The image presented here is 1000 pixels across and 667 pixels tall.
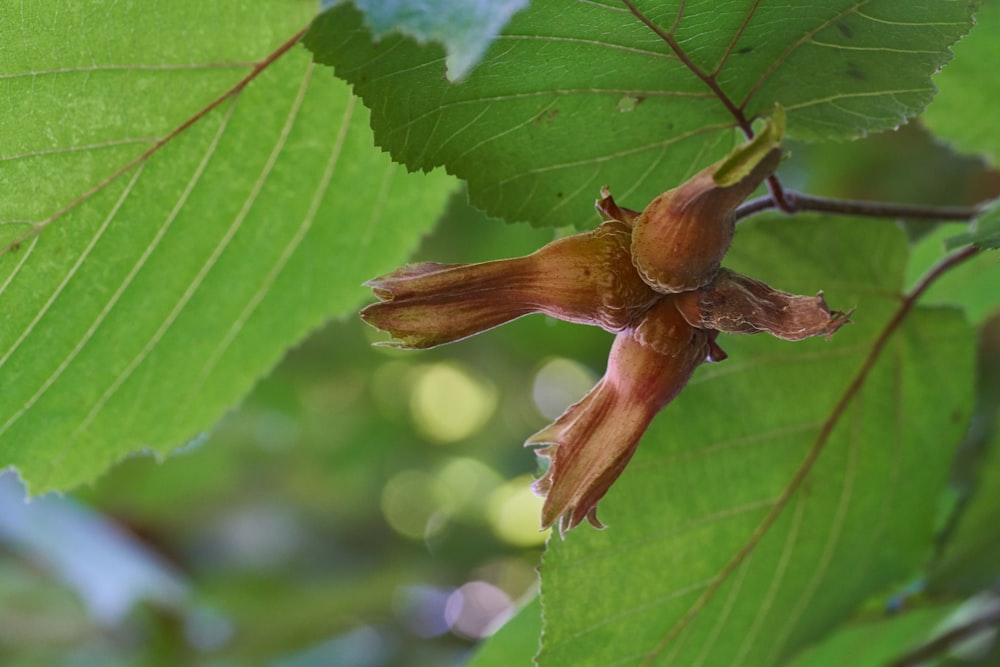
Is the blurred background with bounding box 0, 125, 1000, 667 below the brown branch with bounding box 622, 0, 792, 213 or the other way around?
the other way around

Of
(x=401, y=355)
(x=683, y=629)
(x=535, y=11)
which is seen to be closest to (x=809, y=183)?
(x=401, y=355)

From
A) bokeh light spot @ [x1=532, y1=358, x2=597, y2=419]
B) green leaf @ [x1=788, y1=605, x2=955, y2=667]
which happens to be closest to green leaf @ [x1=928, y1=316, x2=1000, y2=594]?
green leaf @ [x1=788, y1=605, x2=955, y2=667]

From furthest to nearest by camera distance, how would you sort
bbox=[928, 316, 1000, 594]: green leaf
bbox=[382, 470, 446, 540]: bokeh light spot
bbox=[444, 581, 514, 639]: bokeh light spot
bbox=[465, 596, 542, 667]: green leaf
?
bbox=[382, 470, 446, 540]: bokeh light spot < bbox=[444, 581, 514, 639]: bokeh light spot < bbox=[928, 316, 1000, 594]: green leaf < bbox=[465, 596, 542, 667]: green leaf

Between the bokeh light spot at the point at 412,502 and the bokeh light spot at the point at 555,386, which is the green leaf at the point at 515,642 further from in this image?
the bokeh light spot at the point at 412,502

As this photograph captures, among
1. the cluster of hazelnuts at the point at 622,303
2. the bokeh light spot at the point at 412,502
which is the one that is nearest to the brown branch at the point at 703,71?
the cluster of hazelnuts at the point at 622,303

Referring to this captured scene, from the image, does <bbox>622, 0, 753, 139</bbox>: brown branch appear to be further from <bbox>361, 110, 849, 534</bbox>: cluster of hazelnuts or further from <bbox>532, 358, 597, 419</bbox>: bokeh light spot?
<bbox>532, 358, 597, 419</bbox>: bokeh light spot
